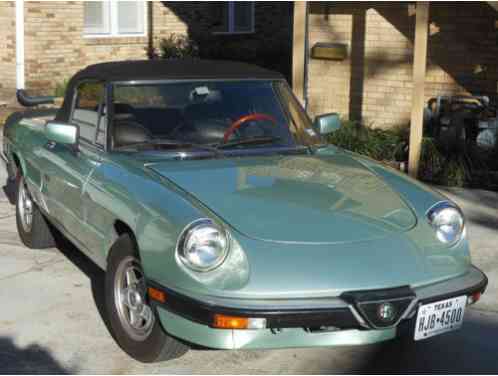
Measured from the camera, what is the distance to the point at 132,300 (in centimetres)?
458

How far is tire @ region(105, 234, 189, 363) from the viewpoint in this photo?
4.33 metres

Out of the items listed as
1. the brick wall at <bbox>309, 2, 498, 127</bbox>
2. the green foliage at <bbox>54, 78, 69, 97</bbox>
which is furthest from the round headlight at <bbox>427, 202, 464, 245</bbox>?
the green foliage at <bbox>54, 78, 69, 97</bbox>

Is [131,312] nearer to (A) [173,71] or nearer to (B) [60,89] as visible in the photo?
(A) [173,71]

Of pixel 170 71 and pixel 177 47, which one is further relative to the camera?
pixel 177 47

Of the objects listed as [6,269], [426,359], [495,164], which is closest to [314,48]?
[495,164]

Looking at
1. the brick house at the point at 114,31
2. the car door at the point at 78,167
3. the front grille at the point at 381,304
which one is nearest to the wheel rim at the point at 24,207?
the car door at the point at 78,167

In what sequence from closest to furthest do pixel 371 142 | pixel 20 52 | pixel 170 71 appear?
pixel 170 71 < pixel 371 142 < pixel 20 52

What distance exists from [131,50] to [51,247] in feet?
33.8

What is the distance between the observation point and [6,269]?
6.26 metres

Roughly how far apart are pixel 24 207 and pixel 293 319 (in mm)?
3677

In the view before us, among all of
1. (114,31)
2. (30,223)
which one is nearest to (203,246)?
(30,223)

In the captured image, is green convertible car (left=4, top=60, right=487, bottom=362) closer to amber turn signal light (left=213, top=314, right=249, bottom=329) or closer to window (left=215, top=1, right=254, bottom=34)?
amber turn signal light (left=213, top=314, right=249, bottom=329)

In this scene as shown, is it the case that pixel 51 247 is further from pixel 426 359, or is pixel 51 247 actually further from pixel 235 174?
pixel 426 359

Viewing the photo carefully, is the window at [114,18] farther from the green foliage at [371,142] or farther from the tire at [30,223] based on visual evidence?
the tire at [30,223]
